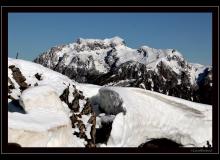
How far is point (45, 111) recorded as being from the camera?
1502 centimetres

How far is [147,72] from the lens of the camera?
517 ft

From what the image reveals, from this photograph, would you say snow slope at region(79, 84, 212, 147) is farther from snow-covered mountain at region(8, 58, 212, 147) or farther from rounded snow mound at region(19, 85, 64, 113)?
rounded snow mound at region(19, 85, 64, 113)

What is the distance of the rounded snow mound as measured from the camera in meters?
15.0

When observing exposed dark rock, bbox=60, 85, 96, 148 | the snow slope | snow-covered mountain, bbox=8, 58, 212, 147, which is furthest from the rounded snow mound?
the snow slope

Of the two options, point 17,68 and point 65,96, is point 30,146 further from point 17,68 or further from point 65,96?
A: point 17,68

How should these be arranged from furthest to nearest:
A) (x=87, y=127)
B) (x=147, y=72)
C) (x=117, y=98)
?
(x=147, y=72) < (x=117, y=98) < (x=87, y=127)

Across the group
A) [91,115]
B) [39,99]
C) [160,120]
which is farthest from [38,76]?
[160,120]
